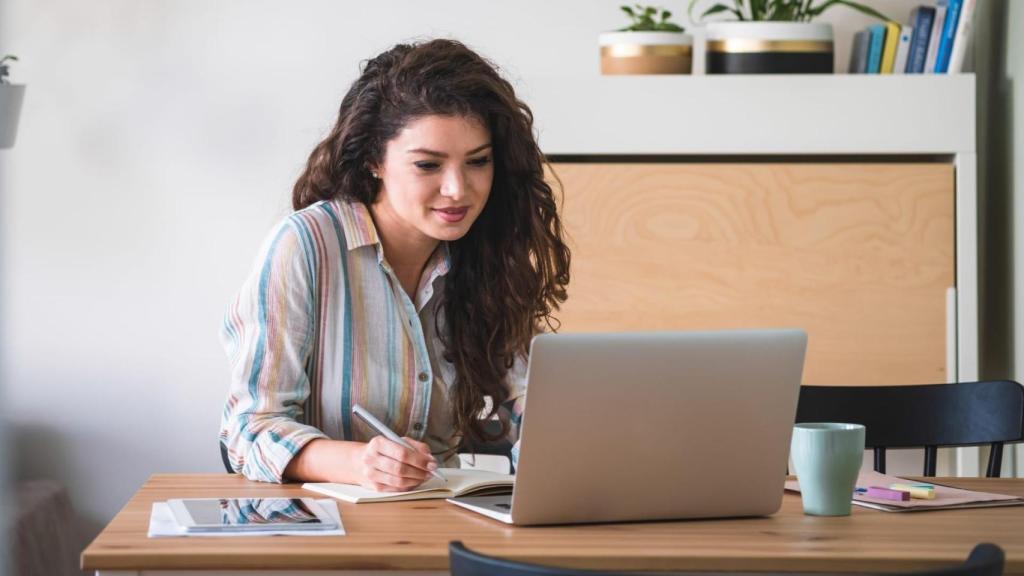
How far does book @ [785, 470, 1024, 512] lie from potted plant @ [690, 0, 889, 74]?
152 cm

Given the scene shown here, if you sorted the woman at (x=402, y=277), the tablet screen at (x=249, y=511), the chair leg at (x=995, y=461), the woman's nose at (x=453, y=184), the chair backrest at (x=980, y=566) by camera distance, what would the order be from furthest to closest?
the chair leg at (x=995, y=461)
the woman's nose at (x=453, y=184)
the woman at (x=402, y=277)
the tablet screen at (x=249, y=511)
the chair backrest at (x=980, y=566)

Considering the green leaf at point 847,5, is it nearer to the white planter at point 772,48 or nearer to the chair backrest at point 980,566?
the white planter at point 772,48

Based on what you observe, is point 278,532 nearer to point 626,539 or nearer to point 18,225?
point 626,539

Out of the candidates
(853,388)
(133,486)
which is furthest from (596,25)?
(133,486)

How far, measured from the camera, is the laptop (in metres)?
1.18

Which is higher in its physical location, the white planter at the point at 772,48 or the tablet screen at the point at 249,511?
the white planter at the point at 772,48

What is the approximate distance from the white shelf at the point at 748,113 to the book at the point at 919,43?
0.38 ft

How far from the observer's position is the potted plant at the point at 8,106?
9.77 feet

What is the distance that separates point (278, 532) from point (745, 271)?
1861 mm

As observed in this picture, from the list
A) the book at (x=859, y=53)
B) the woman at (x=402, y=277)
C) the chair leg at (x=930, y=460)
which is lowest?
the chair leg at (x=930, y=460)

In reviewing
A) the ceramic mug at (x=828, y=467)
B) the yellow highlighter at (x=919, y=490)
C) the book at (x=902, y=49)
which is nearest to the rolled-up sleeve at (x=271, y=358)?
the ceramic mug at (x=828, y=467)

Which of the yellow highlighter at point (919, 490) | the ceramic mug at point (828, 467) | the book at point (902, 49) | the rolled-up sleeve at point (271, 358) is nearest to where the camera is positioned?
the ceramic mug at point (828, 467)

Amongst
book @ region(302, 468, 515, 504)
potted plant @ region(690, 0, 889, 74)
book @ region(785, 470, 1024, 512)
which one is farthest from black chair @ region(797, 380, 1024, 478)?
potted plant @ region(690, 0, 889, 74)

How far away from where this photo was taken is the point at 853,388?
2018mm
